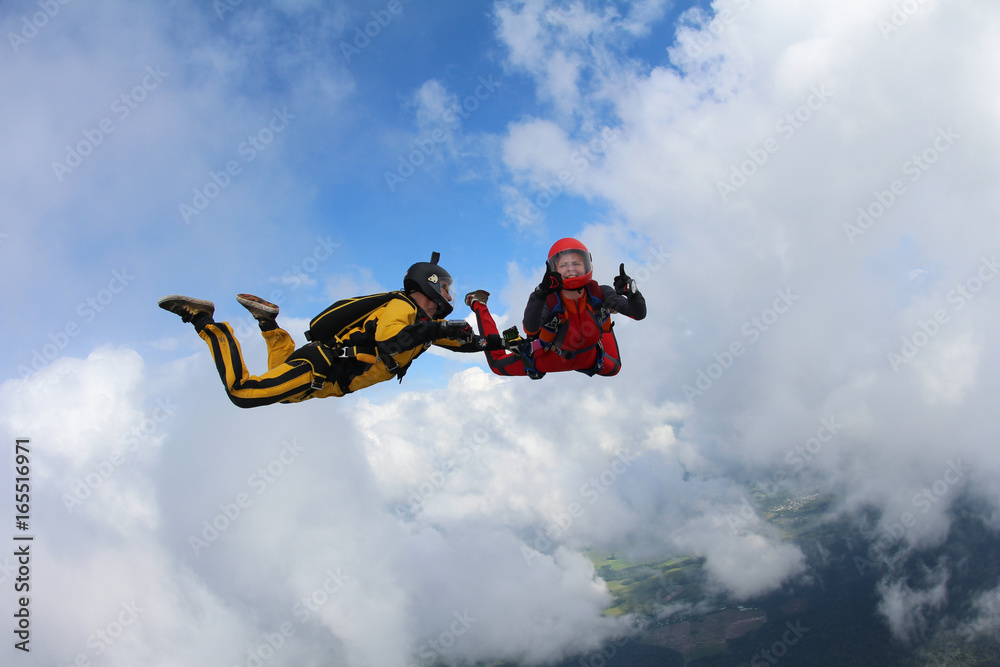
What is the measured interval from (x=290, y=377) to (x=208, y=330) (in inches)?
53.7

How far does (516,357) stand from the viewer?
8.59 meters

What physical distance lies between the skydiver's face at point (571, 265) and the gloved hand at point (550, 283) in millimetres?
127

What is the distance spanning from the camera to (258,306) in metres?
7.00

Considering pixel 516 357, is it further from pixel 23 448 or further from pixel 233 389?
pixel 23 448

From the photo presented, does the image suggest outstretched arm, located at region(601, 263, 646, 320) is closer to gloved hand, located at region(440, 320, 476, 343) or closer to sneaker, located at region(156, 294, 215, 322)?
gloved hand, located at region(440, 320, 476, 343)

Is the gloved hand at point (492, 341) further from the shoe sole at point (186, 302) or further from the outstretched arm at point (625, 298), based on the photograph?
the shoe sole at point (186, 302)

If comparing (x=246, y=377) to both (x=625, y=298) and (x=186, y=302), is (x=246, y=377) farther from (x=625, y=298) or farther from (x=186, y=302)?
(x=625, y=298)

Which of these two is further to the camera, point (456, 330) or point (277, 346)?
point (277, 346)

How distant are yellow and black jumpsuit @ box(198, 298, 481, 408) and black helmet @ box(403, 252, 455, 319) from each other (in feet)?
0.85

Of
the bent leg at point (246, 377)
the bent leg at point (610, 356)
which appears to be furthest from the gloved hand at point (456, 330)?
the bent leg at point (610, 356)

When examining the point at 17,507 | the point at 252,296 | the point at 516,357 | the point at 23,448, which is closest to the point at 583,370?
the point at 516,357

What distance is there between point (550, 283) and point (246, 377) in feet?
13.4

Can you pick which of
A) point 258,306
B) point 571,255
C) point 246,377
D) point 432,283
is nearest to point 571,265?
point 571,255

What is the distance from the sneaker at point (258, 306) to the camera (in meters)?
6.96
